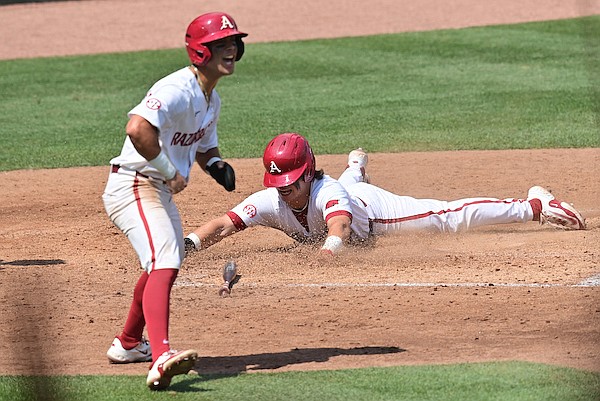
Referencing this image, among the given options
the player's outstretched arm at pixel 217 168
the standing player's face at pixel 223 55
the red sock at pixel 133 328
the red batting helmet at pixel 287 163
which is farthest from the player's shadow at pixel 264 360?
the red batting helmet at pixel 287 163

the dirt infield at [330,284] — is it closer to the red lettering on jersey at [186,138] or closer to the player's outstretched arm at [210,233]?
the player's outstretched arm at [210,233]

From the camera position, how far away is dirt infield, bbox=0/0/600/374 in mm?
5656

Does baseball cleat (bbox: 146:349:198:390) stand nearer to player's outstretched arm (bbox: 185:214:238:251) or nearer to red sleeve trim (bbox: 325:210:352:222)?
red sleeve trim (bbox: 325:210:352:222)

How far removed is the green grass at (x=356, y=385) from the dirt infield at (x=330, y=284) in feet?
0.56

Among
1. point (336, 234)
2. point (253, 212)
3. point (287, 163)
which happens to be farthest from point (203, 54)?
point (253, 212)

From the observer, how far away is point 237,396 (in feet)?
16.1

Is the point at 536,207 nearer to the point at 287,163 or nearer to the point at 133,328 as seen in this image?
the point at 287,163

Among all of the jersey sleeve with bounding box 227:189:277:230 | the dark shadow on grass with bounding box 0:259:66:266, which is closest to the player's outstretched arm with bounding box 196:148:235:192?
the jersey sleeve with bounding box 227:189:277:230

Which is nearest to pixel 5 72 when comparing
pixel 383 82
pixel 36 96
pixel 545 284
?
pixel 36 96

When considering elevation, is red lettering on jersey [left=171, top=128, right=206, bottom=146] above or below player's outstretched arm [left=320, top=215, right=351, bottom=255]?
above

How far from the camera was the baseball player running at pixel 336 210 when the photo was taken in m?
7.34

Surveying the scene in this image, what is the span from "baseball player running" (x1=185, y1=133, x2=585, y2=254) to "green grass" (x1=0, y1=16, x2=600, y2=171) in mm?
3215

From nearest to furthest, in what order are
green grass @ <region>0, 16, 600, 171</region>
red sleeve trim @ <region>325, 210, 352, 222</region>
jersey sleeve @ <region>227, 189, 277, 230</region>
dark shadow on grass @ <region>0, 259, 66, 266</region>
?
red sleeve trim @ <region>325, 210, 352, 222</region>, jersey sleeve @ <region>227, 189, 277, 230</region>, dark shadow on grass @ <region>0, 259, 66, 266</region>, green grass @ <region>0, 16, 600, 171</region>

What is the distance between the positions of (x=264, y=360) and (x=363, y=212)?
7.89 ft
